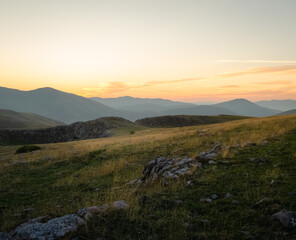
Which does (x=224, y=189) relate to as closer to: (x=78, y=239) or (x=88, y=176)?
(x=78, y=239)

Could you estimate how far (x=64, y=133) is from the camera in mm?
75312

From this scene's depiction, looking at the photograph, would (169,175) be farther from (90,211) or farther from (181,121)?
(181,121)

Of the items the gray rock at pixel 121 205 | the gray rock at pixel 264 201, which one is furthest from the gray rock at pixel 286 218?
the gray rock at pixel 121 205

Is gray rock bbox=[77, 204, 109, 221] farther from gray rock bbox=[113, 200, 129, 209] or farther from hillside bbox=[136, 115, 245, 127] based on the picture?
hillside bbox=[136, 115, 245, 127]

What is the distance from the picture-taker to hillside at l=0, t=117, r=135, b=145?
6550 centimetres

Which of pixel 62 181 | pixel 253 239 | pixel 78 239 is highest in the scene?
pixel 253 239

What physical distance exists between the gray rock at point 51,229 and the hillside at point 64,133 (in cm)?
5722

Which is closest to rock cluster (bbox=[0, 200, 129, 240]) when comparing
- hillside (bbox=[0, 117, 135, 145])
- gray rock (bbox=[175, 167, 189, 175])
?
gray rock (bbox=[175, 167, 189, 175])

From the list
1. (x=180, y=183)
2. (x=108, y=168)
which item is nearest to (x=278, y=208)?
(x=180, y=183)

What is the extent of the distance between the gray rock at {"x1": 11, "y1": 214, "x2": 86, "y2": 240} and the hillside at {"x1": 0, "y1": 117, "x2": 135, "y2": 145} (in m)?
57.2

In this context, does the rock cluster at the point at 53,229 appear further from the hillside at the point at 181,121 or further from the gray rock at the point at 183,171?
the hillside at the point at 181,121

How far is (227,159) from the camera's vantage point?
36.0 ft

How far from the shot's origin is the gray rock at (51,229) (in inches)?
193

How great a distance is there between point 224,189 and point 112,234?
4.42m
